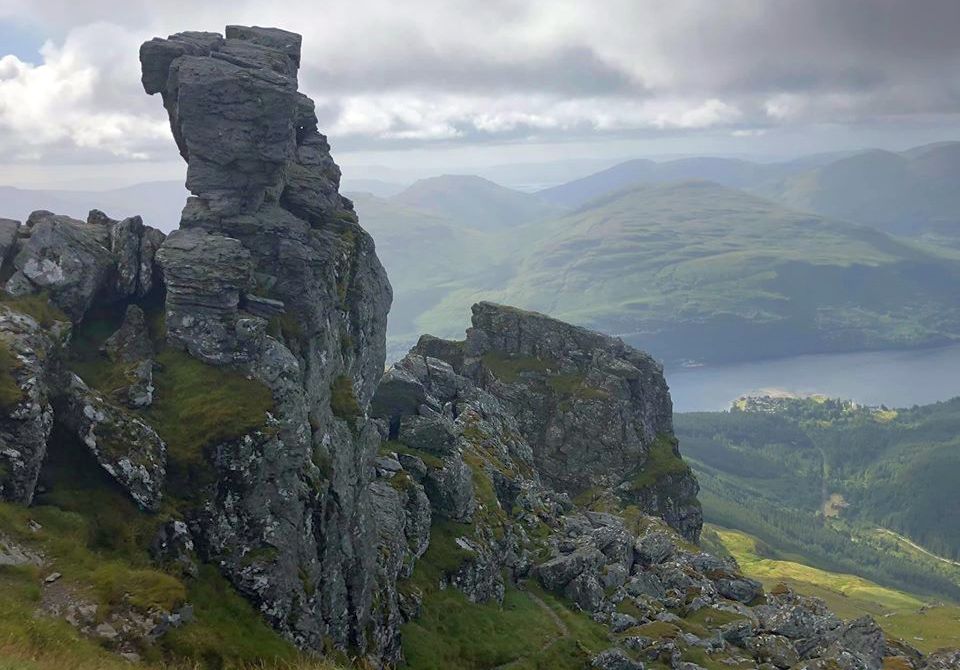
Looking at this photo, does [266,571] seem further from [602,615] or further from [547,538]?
[547,538]

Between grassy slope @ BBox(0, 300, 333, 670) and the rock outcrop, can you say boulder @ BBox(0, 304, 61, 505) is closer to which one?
grassy slope @ BBox(0, 300, 333, 670)

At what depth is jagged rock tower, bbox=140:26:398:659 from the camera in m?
37.8

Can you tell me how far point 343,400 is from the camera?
5106 cm

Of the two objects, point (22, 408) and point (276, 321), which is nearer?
point (22, 408)

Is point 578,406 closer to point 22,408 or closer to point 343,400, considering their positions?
point 343,400

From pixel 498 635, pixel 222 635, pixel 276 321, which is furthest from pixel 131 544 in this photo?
pixel 498 635

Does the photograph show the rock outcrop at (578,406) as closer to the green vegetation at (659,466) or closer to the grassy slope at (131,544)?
the green vegetation at (659,466)

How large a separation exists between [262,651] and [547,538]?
168 ft

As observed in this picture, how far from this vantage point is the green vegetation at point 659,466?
125031 mm

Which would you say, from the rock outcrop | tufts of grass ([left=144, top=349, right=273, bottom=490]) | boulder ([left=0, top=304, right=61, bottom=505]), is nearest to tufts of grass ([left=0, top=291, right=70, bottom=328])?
boulder ([left=0, top=304, right=61, bottom=505])

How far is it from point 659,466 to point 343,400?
91.5m

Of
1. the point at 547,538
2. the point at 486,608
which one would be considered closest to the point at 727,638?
the point at 547,538

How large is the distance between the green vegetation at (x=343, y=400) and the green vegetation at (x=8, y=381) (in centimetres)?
2049

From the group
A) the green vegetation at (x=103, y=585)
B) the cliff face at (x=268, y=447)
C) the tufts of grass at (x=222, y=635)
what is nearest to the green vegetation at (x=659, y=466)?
the cliff face at (x=268, y=447)
